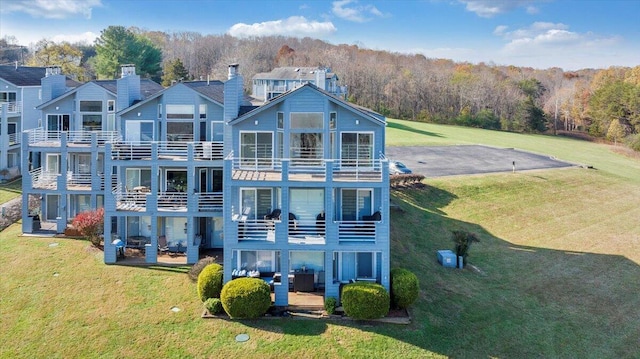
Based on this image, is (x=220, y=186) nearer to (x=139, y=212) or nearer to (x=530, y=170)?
(x=139, y=212)

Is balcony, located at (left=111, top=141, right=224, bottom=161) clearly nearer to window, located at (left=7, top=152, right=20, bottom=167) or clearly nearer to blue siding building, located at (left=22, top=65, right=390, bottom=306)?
blue siding building, located at (left=22, top=65, right=390, bottom=306)

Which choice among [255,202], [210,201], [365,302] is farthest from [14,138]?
[365,302]

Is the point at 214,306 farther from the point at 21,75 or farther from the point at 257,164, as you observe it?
the point at 21,75

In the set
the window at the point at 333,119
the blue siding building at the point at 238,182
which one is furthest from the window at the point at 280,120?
the window at the point at 333,119

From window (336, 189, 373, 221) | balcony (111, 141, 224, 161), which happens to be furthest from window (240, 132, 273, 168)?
window (336, 189, 373, 221)

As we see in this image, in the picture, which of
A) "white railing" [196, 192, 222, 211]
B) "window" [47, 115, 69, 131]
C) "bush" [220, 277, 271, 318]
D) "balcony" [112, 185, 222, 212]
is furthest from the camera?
"window" [47, 115, 69, 131]

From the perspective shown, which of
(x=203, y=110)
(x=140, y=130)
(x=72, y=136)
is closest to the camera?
(x=203, y=110)

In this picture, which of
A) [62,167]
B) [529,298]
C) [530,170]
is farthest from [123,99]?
[530,170]
